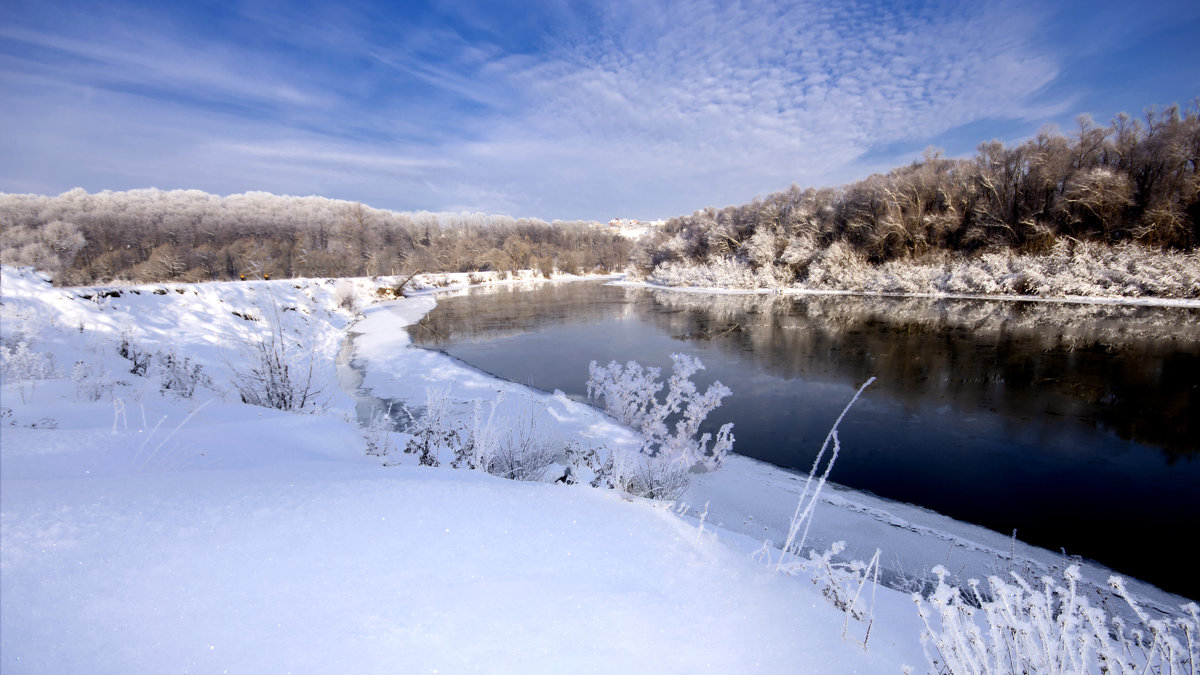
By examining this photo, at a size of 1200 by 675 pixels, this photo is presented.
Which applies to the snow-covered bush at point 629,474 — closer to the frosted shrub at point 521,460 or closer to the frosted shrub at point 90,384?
the frosted shrub at point 521,460

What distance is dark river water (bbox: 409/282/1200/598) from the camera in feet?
15.8

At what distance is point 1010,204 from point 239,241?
72260 millimetres

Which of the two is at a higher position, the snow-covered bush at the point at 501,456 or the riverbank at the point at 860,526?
the snow-covered bush at the point at 501,456

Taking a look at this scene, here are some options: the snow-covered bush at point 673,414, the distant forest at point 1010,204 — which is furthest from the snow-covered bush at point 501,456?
the distant forest at point 1010,204

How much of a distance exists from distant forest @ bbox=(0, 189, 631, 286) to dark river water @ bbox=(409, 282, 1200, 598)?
892 inches

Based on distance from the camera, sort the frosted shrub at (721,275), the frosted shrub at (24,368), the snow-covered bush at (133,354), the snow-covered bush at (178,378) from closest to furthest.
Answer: the frosted shrub at (24,368) → the snow-covered bush at (178,378) → the snow-covered bush at (133,354) → the frosted shrub at (721,275)

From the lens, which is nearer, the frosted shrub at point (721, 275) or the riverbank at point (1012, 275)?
the riverbank at point (1012, 275)

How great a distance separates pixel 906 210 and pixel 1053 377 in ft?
91.1

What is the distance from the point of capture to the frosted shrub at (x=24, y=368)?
14.5 feet

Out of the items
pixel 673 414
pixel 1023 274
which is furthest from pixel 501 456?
pixel 1023 274

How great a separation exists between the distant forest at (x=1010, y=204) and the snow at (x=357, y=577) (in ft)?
108

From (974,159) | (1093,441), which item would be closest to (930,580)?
(1093,441)

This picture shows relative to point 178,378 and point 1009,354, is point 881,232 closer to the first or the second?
point 1009,354

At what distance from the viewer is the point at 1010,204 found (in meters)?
27.8
